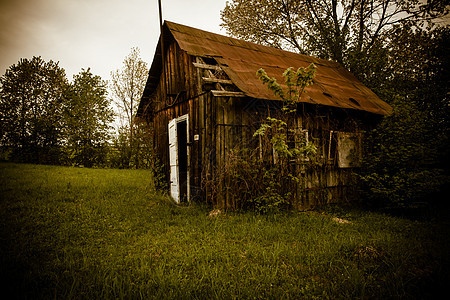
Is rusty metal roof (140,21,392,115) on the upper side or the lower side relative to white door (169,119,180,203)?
upper

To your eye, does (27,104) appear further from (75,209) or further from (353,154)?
(353,154)

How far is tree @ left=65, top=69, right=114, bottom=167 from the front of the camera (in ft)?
60.2

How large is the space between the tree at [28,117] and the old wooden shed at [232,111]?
15797mm

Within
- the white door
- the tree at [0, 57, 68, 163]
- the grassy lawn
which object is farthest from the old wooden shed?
the tree at [0, 57, 68, 163]

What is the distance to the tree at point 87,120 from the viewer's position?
60.2 ft

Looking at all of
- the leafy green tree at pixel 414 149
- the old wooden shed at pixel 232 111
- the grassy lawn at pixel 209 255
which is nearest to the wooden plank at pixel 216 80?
the old wooden shed at pixel 232 111

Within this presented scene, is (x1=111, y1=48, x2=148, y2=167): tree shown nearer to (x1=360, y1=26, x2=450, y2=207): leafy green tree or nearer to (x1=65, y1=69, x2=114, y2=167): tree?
(x1=65, y1=69, x2=114, y2=167): tree

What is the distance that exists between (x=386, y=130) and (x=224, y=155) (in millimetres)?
5535

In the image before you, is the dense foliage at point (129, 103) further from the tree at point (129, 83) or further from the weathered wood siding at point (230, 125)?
→ the weathered wood siding at point (230, 125)

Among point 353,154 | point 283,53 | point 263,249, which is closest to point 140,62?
point 283,53

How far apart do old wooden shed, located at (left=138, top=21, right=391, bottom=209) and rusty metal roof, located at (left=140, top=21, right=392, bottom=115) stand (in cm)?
Answer: 4

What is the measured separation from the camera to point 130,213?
563cm

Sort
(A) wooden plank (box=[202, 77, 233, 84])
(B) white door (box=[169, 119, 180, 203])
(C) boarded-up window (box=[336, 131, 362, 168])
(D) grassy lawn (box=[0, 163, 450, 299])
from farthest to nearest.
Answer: (C) boarded-up window (box=[336, 131, 362, 168]), (B) white door (box=[169, 119, 180, 203]), (A) wooden plank (box=[202, 77, 233, 84]), (D) grassy lawn (box=[0, 163, 450, 299])

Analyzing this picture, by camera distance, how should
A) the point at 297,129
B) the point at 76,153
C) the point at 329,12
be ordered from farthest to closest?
1. the point at 76,153
2. the point at 329,12
3. the point at 297,129
